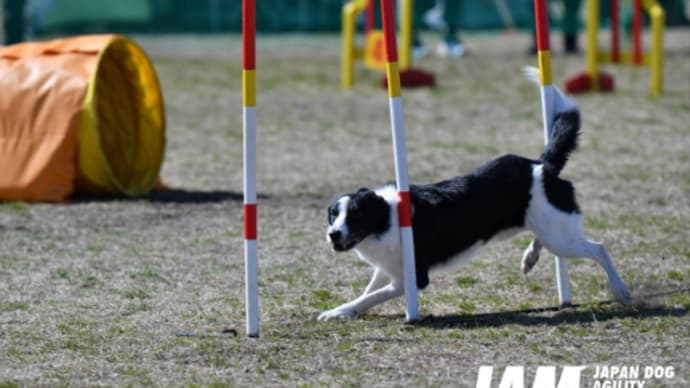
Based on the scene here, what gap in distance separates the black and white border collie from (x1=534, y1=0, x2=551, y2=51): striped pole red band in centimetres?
35

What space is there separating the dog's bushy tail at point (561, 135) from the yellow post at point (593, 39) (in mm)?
8816

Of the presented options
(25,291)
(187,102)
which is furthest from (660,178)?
(187,102)

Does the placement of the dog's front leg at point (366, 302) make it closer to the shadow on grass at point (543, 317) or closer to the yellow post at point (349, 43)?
the shadow on grass at point (543, 317)

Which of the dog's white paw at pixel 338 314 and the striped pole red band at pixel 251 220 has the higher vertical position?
the striped pole red band at pixel 251 220

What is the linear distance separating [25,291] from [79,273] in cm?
53

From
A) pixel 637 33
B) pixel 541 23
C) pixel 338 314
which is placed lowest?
pixel 637 33

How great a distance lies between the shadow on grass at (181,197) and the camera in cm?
970

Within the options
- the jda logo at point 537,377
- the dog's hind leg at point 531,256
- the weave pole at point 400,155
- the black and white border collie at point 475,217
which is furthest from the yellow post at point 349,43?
the jda logo at point 537,377

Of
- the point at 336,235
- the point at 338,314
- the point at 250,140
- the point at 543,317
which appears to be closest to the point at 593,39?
the point at 543,317

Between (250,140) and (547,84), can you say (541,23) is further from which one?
(250,140)

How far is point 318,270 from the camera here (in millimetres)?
7293

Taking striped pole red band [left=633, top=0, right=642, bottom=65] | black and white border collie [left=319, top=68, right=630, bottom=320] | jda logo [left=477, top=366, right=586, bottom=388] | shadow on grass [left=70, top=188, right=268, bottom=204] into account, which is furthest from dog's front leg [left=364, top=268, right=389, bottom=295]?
striped pole red band [left=633, top=0, right=642, bottom=65]

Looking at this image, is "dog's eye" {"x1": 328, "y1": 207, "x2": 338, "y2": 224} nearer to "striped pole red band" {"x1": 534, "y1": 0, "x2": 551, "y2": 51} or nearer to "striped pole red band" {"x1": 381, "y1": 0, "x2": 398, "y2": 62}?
"striped pole red band" {"x1": 381, "y1": 0, "x2": 398, "y2": 62}

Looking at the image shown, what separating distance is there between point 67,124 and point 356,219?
4.22m
